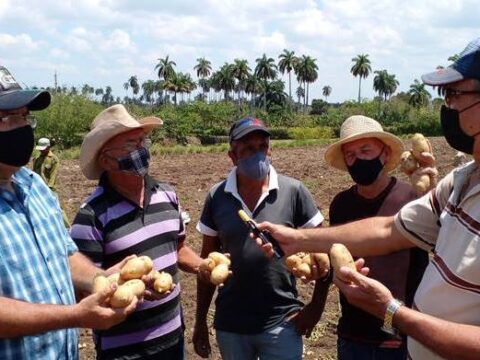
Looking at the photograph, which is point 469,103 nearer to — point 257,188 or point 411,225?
point 411,225

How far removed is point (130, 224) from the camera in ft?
10.2

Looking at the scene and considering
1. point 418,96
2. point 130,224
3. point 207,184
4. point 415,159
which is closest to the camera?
point 130,224

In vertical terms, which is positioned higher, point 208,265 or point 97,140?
point 97,140

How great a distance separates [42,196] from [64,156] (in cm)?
2482

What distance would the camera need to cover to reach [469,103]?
2.10 meters

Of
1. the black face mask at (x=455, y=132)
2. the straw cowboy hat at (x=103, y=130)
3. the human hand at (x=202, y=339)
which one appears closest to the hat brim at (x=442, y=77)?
the black face mask at (x=455, y=132)

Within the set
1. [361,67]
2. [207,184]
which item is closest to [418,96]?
[361,67]

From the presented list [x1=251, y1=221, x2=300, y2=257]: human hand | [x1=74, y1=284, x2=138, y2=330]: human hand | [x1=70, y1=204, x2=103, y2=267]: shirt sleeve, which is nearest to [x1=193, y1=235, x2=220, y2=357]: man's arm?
[x1=251, y1=221, x2=300, y2=257]: human hand

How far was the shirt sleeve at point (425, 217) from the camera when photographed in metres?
2.39

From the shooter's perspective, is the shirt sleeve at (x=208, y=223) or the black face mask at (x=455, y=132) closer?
the black face mask at (x=455, y=132)

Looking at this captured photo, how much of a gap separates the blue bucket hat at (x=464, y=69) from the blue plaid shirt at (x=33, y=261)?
1.73m

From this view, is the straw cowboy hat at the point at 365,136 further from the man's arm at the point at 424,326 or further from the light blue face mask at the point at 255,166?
the man's arm at the point at 424,326

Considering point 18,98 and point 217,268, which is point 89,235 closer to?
point 217,268

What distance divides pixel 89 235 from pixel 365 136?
1.64m
